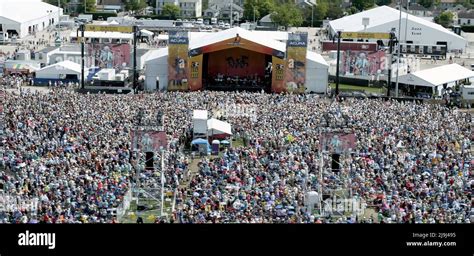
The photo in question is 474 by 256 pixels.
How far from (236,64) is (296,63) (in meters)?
3.49

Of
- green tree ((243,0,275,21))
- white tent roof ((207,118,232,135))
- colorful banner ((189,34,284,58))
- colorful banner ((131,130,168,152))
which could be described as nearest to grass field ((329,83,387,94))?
colorful banner ((189,34,284,58))

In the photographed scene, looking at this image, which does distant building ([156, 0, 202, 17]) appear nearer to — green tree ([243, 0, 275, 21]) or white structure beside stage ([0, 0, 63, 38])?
green tree ([243, 0, 275, 21])

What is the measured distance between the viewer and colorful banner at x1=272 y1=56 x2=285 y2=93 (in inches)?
1454

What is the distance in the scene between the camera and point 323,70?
3712 cm

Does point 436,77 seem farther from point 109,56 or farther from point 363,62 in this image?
point 109,56

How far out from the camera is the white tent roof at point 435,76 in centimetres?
3709

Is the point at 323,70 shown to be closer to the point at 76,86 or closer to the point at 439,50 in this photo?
the point at 76,86

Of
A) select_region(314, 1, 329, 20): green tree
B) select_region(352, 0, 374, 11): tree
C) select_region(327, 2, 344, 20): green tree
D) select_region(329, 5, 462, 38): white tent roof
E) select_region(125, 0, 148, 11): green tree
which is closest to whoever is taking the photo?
select_region(329, 5, 462, 38): white tent roof

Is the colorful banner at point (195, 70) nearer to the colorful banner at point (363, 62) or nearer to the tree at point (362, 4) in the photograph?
the colorful banner at point (363, 62)

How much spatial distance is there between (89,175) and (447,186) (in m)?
7.60

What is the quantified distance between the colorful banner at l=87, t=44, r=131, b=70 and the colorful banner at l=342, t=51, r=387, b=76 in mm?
10043

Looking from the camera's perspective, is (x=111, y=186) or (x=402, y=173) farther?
(x=402, y=173)

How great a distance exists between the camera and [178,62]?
36.7 meters
